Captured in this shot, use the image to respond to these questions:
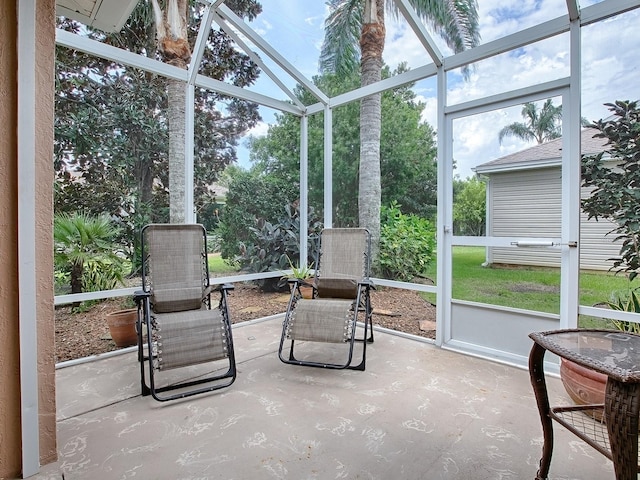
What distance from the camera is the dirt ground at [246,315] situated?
3428mm

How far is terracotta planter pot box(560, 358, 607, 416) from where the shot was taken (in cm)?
221

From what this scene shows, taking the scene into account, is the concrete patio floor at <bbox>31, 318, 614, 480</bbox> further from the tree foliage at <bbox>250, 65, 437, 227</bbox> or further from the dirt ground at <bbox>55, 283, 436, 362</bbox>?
the tree foliage at <bbox>250, 65, 437, 227</bbox>

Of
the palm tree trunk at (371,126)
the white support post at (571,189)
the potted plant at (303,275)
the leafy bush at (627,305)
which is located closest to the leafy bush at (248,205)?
the potted plant at (303,275)

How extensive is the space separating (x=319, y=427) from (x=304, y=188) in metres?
3.55

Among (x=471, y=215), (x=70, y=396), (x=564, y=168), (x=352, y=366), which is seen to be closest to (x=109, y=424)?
(x=70, y=396)

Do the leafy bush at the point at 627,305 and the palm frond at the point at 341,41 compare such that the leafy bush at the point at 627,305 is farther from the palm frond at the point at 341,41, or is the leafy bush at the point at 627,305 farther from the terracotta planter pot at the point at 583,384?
the palm frond at the point at 341,41

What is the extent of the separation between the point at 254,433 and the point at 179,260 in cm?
174

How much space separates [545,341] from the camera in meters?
1.63

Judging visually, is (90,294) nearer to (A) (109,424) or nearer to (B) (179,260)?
(B) (179,260)

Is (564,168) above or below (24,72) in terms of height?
below

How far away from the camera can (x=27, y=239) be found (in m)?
1.76

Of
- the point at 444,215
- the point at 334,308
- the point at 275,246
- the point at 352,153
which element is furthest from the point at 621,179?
the point at 275,246

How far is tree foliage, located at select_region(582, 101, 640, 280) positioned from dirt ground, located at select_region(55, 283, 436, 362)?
2.07 meters

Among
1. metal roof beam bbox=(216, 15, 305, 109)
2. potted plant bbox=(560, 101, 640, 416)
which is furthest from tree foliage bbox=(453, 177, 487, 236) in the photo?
metal roof beam bbox=(216, 15, 305, 109)
